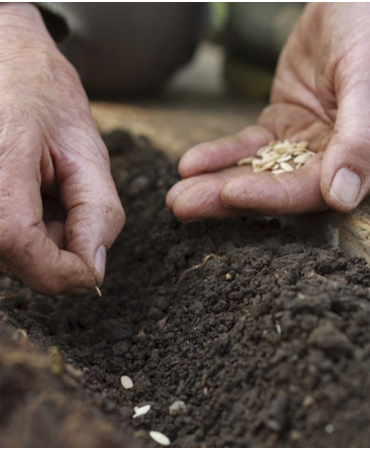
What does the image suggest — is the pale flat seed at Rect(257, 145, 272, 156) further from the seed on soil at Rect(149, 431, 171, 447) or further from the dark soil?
the seed on soil at Rect(149, 431, 171, 447)

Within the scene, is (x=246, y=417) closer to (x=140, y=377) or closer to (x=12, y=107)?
A: (x=140, y=377)

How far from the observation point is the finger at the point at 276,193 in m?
1.38

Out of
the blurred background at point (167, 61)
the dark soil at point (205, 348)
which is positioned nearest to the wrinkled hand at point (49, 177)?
the dark soil at point (205, 348)

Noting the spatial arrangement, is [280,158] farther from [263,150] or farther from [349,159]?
[349,159]

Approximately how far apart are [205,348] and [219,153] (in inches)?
30.5

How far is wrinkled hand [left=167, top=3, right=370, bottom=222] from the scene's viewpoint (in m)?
1.31

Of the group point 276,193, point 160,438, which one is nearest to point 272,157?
point 276,193

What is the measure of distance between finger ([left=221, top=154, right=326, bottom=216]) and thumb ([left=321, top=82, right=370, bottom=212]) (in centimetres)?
9

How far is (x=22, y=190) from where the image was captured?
107cm

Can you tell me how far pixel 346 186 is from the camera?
1.31m

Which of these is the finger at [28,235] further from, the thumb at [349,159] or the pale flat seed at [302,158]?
the pale flat seed at [302,158]

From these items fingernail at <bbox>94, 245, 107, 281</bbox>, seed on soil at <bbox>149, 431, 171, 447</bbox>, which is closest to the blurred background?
fingernail at <bbox>94, 245, 107, 281</bbox>

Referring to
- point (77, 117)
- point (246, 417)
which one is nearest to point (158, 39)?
point (77, 117)

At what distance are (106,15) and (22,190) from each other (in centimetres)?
190
